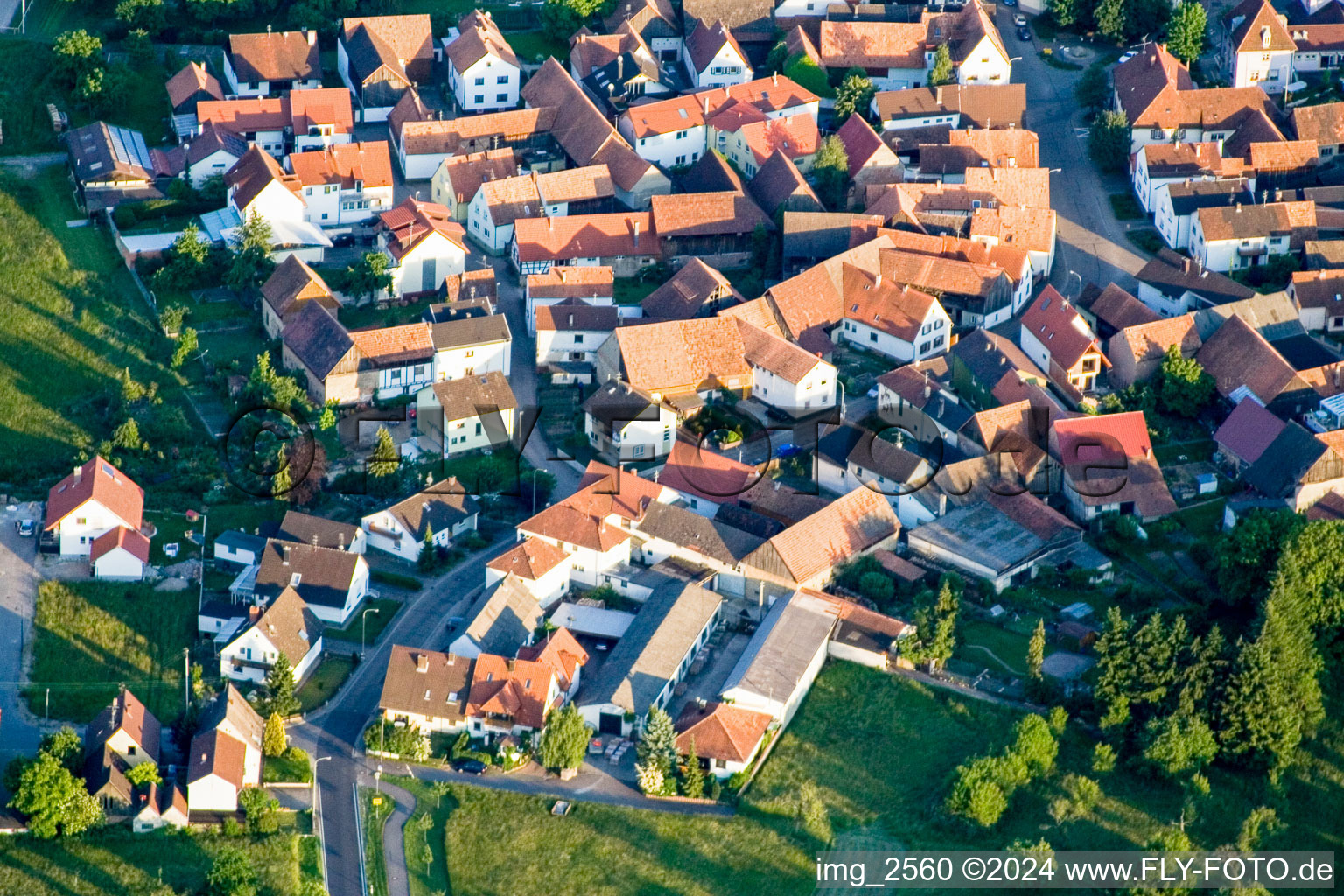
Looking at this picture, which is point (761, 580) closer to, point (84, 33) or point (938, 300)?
point (938, 300)

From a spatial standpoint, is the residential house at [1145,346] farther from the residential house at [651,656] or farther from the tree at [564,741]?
the tree at [564,741]

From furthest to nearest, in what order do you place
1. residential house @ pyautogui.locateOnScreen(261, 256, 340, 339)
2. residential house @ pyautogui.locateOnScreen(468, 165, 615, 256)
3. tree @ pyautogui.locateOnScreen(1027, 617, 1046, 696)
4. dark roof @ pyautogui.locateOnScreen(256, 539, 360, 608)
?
residential house @ pyautogui.locateOnScreen(468, 165, 615, 256) < residential house @ pyautogui.locateOnScreen(261, 256, 340, 339) < dark roof @ pyautogui.locateOnScreen(256, 539, 360, 608) < tree @ pyautogui.locateOnScreen(1027, 617, 1046, 696)

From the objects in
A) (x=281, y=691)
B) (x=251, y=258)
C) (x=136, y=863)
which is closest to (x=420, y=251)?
(x=251, y=258)

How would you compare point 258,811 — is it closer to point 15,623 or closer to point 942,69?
point 15,623

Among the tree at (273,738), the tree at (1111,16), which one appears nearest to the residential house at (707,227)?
the tree at (1111,16)

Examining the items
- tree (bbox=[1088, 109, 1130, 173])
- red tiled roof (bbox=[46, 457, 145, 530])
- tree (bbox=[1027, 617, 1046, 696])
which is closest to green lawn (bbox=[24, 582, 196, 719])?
red tiled roof (bbox=[46, 457, 145, 530])

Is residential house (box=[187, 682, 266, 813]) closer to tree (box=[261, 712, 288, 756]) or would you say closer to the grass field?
tree (box=[261, 712, 288, 756])
